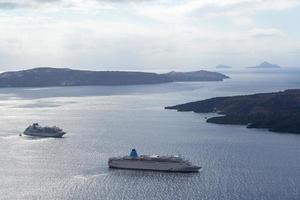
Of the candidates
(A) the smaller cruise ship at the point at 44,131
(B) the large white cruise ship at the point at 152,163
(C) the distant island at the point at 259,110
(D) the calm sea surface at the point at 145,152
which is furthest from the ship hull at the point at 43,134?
(C) the distant island at the point at 259,110

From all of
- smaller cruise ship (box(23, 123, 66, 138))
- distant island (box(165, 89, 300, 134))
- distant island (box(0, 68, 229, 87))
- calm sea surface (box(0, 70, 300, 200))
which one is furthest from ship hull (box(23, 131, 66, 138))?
distant island (box(0, 68, 229, 87))

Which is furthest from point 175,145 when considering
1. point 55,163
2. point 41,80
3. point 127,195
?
point 41,80

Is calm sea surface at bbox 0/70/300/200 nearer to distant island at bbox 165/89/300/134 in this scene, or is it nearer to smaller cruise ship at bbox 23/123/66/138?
smaller cruise ship at bbox 23/123/66/138

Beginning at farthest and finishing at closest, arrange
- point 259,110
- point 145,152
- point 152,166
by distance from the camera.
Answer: point 259,110, point 145,152, point 152,166

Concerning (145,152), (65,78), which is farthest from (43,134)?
(65,78)

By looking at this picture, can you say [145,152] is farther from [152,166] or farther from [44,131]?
[44,131]

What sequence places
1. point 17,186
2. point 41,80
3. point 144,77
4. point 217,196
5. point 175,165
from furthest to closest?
point 144,77, point 41,80, point 175,165, point 17,186, point 217,196

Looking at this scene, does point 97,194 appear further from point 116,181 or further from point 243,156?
point 243,156
